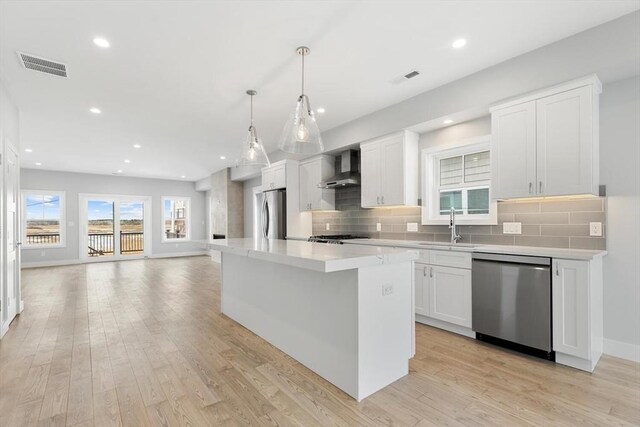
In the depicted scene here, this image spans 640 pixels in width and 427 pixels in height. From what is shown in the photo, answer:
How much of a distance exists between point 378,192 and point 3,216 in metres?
4.44

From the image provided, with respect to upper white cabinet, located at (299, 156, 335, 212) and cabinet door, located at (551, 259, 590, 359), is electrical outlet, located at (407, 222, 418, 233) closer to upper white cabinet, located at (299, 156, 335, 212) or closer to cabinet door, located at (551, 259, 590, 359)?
upper white cabinet, located at (299, 156, 335, 212)

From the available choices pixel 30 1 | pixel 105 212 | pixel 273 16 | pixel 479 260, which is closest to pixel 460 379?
pixel 479 260

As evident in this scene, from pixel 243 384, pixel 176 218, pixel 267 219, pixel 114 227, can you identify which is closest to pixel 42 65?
pixel 243 384

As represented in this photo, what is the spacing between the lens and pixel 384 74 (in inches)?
125

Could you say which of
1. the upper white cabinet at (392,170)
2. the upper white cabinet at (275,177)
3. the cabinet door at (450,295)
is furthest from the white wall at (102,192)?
the cabinet door at (450,295)

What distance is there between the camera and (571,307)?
2404 millimetres

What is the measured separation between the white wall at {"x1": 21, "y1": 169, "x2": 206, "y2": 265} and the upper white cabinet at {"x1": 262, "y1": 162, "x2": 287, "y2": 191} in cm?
262

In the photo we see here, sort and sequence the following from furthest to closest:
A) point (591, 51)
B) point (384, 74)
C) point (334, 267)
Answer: point (384, 74) → point (591, 51) → point (334, 267)

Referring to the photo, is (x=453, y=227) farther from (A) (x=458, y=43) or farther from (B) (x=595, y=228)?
(A) (x=458, y=43)

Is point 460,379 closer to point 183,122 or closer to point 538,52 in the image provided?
point 538,52

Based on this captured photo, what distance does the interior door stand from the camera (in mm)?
3459

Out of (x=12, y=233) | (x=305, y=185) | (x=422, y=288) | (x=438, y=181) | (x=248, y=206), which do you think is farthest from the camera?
(x=248, y=206)

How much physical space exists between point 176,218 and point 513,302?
418 inches

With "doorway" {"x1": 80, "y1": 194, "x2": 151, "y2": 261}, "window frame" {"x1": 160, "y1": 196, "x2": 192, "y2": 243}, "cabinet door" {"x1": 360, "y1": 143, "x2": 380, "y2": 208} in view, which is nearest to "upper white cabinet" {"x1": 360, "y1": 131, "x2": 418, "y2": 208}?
"cabinet door" {"x1": 360, "y1": 143, "x2": 380, "y2": 208}
